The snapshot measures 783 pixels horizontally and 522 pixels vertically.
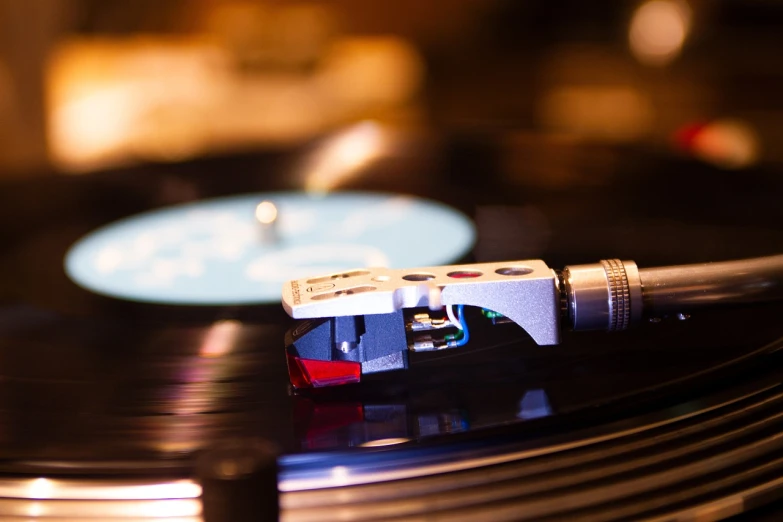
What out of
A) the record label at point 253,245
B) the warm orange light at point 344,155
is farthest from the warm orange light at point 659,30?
the record label at point 253,245

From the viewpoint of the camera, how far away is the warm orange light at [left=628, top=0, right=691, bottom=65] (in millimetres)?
2275

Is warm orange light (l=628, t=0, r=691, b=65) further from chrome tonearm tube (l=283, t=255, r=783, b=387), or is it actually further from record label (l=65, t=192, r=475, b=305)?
chrome tonearm tube (l=283, t=255, r=783, b=387)

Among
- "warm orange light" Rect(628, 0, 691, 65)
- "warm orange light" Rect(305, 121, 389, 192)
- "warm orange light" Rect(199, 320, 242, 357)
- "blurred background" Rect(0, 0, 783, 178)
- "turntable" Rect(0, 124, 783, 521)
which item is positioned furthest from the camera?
"warm orange light" Rect(628, 0, 691, 65)

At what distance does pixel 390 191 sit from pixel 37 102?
1.02 meters

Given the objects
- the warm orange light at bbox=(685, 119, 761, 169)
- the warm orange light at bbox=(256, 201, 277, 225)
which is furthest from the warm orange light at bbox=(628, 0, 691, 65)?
the warm orange light at bbox=(256, 201, 277, 225)

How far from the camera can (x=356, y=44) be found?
8.95 ft

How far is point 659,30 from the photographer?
234 centimetres

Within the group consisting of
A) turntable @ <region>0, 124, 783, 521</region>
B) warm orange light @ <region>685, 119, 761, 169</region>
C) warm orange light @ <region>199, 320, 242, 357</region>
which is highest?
warm orange light @ <region>685, 119, 761, 169</region>

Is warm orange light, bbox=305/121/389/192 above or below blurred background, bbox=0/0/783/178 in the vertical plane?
below

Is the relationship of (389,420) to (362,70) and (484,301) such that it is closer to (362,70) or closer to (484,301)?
(484,301)

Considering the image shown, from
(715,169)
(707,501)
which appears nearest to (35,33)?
(715,169)

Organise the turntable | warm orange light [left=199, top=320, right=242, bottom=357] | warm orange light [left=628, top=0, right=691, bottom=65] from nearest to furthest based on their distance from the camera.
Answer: the turntable < warm orange light [left=199, top=320, right=242, bottom=357] < warm orange light [left=628, top=0, right=691, bottom=65]

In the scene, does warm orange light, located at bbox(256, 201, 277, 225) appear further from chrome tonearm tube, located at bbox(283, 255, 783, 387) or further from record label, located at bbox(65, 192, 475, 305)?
chrome tonearm tube, located at bbox(283, 255, 783, 387)

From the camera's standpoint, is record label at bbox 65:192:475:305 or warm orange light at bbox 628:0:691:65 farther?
warm orange light at bbox 628:0:691:65
